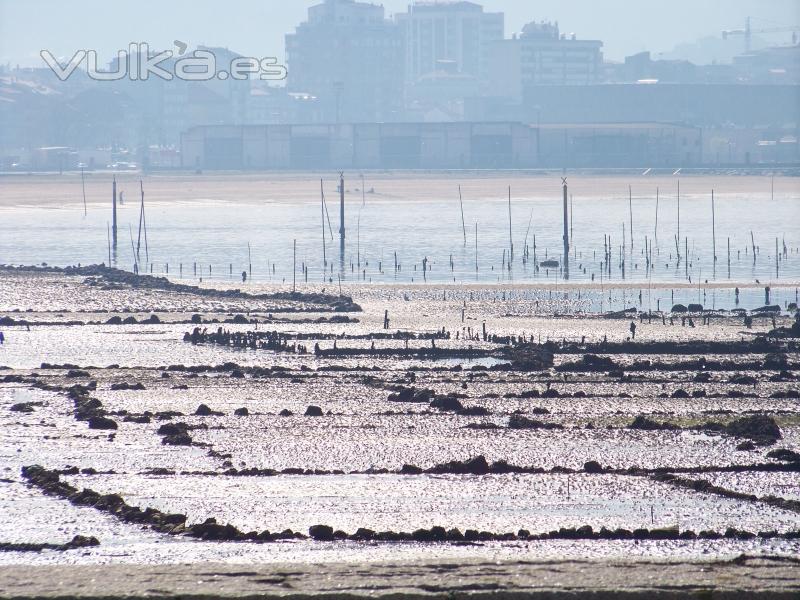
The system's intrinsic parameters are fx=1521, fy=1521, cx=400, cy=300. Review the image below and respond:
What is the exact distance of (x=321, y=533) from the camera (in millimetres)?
17219

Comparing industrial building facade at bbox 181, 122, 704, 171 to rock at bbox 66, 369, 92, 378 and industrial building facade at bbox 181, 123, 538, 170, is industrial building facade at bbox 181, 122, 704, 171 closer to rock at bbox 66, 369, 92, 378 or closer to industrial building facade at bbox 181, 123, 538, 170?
industrial building facade at bbox 181, 123, 538, 170

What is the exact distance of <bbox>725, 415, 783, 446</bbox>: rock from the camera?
23625 millimetres

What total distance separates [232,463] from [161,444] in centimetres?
178

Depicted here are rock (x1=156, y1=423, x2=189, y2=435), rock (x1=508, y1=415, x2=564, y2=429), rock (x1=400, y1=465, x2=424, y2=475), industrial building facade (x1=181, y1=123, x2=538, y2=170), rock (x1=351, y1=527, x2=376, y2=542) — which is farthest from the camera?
industrial building facade (x1=181, y1=123, x2=538, y2=170)

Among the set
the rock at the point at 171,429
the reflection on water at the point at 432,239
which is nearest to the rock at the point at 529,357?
the rock at the point at 171,429

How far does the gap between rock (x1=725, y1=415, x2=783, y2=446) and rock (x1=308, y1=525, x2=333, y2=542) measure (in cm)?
871

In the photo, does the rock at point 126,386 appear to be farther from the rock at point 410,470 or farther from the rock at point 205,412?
the rock at point 410,470

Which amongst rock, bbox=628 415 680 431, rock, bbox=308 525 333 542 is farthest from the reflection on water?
rock, bbox=308 525 333 542

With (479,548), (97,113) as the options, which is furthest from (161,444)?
(97,113)

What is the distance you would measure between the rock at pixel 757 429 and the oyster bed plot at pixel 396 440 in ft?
0.16

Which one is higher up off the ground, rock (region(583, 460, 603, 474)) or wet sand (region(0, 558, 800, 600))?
rock (region(583, 460, 603, 474))

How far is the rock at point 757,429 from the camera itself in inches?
930

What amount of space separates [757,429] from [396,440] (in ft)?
18.8

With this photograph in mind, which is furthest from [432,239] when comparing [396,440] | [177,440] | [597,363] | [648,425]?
[177,440]
